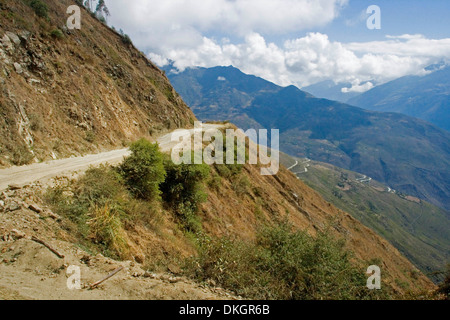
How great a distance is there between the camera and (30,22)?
2002cm

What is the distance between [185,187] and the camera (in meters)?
14.4

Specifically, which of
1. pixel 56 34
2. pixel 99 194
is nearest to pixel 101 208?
pixel 99 194

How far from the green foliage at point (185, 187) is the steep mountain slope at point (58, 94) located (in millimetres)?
6659

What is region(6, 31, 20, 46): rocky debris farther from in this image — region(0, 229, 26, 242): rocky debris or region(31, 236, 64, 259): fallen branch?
region(31, 236, 64, 259): fallen branch

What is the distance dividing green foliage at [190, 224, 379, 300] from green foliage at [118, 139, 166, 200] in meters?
5.57

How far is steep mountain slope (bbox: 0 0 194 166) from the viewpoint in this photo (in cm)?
1380

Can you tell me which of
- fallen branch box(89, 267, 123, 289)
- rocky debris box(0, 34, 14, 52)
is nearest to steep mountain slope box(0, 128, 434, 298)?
fallen branch box(89, 267, 123, 289)

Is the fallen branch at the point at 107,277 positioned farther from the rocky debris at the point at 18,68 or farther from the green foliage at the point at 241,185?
the rocky debris at the point at 18,68

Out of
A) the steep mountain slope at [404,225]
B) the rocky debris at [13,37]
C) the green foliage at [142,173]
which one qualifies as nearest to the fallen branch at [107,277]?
the green foliage at [142,173]

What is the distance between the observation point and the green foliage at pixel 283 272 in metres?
6.52

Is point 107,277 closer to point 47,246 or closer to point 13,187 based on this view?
point 47,246

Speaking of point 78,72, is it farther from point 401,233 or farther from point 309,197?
point 401,233
